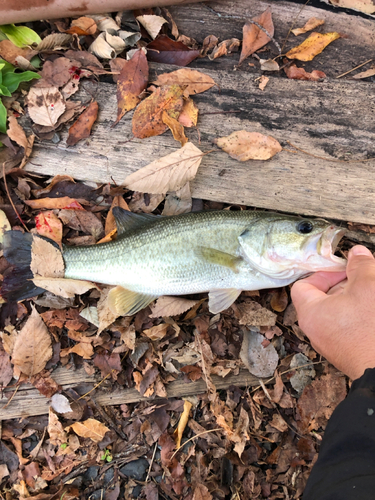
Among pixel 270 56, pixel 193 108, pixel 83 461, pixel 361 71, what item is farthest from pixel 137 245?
pixel 361 71

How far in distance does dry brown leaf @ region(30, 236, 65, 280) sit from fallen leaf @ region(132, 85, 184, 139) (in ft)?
4.76

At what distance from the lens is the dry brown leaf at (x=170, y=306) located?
330 cm

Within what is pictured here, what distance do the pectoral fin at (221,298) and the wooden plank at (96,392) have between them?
787 mm

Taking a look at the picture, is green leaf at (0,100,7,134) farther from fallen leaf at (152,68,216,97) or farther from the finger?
the finger

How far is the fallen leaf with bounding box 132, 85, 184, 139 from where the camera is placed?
3.36 m

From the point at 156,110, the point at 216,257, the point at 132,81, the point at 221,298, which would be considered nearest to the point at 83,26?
the point at 132,81

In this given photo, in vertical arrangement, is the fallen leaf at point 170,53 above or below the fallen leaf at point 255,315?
above

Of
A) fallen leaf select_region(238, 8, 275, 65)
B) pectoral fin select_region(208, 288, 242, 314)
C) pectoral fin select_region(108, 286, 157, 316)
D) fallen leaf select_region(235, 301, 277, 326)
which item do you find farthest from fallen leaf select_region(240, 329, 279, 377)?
fallen leaf select_region(238, 8, 275, 65)

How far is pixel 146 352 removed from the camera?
3.45 m

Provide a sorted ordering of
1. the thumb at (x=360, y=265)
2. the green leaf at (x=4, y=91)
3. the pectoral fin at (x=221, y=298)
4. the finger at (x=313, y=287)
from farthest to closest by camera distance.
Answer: the green leaf at (x=4, y=91)
the pectoral fin at (x=221, y=298)
the finger at (x=313, y=287)
the thumb at (x=360, y=265)

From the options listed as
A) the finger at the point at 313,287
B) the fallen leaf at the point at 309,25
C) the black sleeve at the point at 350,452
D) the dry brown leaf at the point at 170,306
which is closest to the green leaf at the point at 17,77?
the dry brown leaf at the point at 170,306

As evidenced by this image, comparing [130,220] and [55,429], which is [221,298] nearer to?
[130,220]

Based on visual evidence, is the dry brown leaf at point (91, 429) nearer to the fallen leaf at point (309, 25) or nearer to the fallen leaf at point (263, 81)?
the fallen leaf at point (263, 81)

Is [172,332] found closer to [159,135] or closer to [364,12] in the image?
[159,135]
